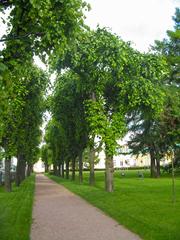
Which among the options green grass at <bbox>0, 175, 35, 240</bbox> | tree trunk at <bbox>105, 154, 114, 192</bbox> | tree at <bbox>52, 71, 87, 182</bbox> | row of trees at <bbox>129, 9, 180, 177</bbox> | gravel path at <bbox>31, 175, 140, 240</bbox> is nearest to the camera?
gravel path at <bbox>31, 175, 140, 240</bbox>

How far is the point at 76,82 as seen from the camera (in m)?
29.2

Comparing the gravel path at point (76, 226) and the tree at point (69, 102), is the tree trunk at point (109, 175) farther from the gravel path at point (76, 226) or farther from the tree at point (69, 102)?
the gravel path at point (76, 226)

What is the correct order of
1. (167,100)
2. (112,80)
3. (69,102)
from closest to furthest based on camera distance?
(112,80) < (69,102) < (167,100)

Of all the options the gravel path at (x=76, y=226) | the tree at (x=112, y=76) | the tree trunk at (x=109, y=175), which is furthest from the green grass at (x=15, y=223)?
the tree trunk at (x=109, y=175)

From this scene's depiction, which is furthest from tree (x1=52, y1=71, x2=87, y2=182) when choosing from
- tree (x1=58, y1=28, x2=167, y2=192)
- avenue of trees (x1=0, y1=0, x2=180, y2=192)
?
tree (x1=58, y1=28, x2=167, y2=192)

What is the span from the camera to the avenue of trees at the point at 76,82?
932 centimetres

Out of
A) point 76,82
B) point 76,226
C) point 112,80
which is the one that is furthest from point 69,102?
point 76,226

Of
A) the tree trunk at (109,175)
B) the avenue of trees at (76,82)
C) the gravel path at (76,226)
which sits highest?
the avenue of trees at (76,82)

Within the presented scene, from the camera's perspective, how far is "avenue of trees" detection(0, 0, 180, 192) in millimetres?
9320

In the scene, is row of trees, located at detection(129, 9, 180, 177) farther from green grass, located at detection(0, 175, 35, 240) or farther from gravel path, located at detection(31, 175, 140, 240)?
gravel path, located at detection(31, 175, 140, 240)

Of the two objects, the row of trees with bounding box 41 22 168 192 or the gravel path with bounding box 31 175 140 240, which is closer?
the gravel path with bounding box 31 175 140 240

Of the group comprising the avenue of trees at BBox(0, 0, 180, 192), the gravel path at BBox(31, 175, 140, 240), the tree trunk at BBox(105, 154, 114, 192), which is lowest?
the gravel path at BBox(31, 175, 140, 240)

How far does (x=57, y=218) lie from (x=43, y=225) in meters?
1.51

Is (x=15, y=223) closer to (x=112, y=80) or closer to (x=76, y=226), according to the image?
(x=76, y=226)
